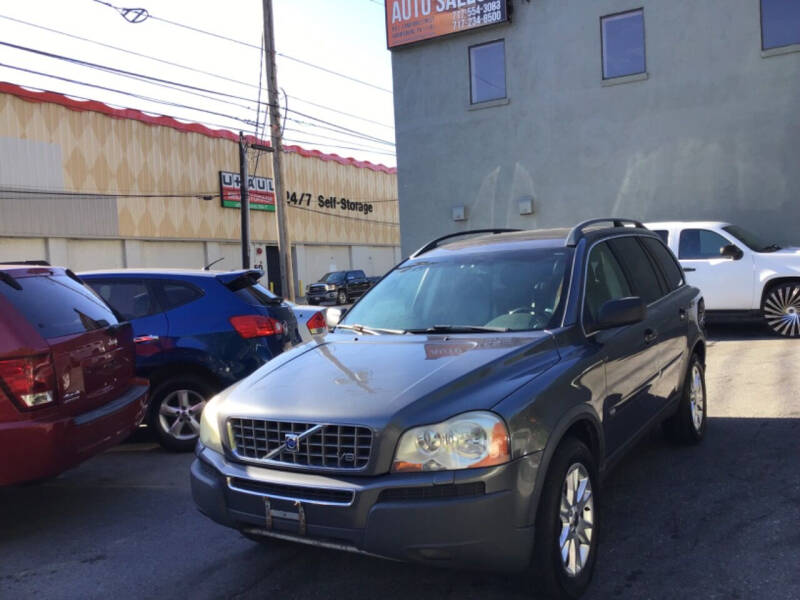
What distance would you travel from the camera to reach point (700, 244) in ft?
38.9

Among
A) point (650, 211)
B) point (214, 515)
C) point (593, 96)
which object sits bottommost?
point (214, 515)

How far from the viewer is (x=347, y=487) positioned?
2.89 meters

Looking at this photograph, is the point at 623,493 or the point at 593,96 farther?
the point at 593,96

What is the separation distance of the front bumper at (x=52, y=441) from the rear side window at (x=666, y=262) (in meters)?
4.04

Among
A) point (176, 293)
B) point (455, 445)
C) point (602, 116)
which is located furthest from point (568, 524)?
point (602, 116)

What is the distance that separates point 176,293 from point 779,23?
13.6 metres

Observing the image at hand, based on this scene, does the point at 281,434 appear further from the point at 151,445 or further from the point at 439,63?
the point at 439,63

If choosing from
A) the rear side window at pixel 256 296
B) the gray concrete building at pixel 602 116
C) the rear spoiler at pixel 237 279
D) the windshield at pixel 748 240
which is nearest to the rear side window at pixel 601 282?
the rear side window at pixel 256 296

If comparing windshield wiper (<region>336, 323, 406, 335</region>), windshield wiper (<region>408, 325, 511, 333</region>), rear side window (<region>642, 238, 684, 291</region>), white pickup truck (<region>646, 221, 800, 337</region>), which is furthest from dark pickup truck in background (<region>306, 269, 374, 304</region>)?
windshield wiper (<region>408, 325, 511, 333</region>)

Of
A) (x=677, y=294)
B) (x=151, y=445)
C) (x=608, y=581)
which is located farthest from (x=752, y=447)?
(x=151, y=445)

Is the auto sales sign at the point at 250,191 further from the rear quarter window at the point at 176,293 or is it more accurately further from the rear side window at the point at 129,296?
the rear quarter window at the point at 176,293

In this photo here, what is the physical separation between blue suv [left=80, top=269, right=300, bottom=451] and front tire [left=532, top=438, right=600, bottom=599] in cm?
365

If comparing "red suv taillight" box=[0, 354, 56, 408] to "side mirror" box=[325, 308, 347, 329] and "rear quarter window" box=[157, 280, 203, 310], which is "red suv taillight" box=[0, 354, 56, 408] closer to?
"side mirror" box=[325, 308, 347, 329]

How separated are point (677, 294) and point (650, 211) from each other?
431 inches
